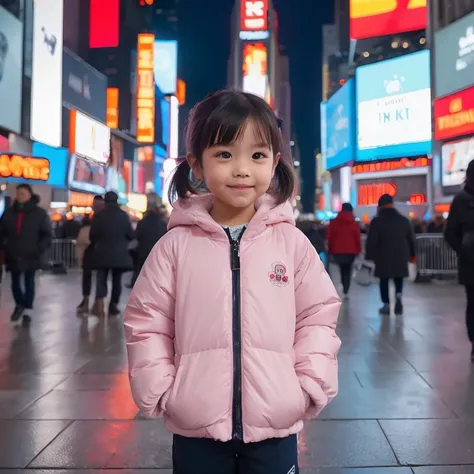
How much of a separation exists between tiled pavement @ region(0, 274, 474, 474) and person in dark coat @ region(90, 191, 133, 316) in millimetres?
1402

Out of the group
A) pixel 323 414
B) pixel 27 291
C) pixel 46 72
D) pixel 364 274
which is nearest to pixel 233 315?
pixel 323 414

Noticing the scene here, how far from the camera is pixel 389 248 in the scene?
10273mm

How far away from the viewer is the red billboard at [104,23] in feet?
172

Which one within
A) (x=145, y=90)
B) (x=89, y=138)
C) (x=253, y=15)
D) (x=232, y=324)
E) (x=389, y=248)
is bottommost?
(x=232, y=324)

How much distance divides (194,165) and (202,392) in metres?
0.78

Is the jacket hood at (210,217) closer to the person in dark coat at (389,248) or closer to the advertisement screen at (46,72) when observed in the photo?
the person in dark coat at (389,248)

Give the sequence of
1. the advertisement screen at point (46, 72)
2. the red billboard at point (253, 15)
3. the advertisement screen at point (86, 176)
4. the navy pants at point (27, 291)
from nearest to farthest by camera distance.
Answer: the navy pants at point (27, 291)
the advertisement screen at point (46, 72)
the advertisement screen at point (86, 176)
the red billboard at point (253, 15)

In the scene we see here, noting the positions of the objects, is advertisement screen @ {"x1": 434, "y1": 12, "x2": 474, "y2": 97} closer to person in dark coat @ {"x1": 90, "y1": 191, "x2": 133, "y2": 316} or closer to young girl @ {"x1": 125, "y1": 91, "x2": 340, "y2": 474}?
person in dark coat @ {"x1": 90, "y1": 191, "x2": 133, "y2": 316}

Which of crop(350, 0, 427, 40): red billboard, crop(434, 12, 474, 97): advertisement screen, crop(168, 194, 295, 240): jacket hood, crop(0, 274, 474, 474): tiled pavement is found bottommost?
crop(0, 274, 474, 474): tiled pavement

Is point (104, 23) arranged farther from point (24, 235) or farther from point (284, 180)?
point (284, 180)

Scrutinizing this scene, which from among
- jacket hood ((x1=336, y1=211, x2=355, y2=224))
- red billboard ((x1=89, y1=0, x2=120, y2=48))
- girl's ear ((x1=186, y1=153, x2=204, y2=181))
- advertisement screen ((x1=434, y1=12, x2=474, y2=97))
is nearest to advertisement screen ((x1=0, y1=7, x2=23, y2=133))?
jacket hood ((x1=336, y1=211, x2=355, y2=224))

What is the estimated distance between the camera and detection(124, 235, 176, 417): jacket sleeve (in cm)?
208

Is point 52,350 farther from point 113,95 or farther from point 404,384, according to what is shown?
point 113,95

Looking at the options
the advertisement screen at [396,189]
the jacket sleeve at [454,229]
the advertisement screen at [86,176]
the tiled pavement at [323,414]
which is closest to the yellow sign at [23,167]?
the advertisement screen at [86,176]
